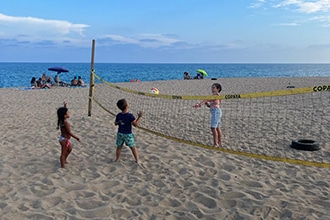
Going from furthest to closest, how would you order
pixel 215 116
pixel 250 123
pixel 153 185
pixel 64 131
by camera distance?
pixel 250 123, pixel 215 116, pixel 64 131, pixel 153 185

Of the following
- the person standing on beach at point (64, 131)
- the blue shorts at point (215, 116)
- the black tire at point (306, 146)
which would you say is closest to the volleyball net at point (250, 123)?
the black tire at point (306, 146)

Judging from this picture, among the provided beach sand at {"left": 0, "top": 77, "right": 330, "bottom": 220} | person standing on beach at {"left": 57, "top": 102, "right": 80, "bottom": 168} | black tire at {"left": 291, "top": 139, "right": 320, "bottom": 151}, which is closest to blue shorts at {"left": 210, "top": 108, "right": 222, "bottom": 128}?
beach sand at {"left": 0, "top": 77, "right": 330, "bottom": 220}

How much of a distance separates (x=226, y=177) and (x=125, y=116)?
1876 mm

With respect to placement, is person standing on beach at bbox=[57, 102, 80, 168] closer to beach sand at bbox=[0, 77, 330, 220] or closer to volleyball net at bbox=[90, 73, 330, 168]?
beach sand at bbox=[0, 77, 330, 220]

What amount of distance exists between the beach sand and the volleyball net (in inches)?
14.9

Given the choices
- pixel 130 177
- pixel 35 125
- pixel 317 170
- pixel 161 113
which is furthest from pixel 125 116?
pixel 161 113

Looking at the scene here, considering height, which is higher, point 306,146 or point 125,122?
point 125,122

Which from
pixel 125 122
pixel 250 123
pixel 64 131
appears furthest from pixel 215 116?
pixel 250 123

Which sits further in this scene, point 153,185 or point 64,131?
point 64,131

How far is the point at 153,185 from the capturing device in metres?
4.89

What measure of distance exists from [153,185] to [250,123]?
5.60 metres

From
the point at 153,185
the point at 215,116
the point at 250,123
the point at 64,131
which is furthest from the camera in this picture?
the point at 250,123

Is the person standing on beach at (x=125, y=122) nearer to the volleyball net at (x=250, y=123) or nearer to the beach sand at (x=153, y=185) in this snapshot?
the beach sand at (x=153, y=185)

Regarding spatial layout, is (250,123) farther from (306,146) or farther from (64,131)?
(64,131)
